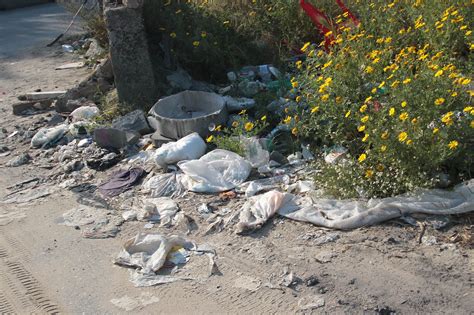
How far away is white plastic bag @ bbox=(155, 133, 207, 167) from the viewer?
4914mm

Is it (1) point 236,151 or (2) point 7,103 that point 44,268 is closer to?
(1) point 236,151

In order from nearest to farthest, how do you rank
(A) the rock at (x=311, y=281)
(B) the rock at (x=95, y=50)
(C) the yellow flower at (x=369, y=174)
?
(A) the rock at (x=311, y=281) → (C) the yellow flower at (x=369, y=174) → (B) the rock at (x=95, y=50)

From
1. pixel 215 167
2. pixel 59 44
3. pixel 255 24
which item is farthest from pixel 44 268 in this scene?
pixel 59 44

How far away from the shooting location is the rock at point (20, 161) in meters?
5.70

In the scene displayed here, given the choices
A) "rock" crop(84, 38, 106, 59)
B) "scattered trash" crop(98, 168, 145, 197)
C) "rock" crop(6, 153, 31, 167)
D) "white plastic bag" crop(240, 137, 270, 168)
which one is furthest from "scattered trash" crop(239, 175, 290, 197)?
"rock" crop(84, 38, 106, 59)

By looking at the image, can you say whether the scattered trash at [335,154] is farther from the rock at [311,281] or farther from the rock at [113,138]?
the rock at [113,138]

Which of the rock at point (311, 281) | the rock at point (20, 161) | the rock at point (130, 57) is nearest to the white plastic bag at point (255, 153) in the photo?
the rock at point (311, 281)

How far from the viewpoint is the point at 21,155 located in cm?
582

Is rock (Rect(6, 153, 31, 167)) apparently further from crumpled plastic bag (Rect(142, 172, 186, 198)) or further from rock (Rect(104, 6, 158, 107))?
crumpled plastic bag (Rect(142, 172, 186, 198))

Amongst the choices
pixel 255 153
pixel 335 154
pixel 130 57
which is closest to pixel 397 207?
pixel 335 154

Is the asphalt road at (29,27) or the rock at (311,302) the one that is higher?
the asphalt road at (29,27)

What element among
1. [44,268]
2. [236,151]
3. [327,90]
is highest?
[327,90]

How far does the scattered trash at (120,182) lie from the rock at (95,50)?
121 inches

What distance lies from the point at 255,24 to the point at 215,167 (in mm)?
2843
